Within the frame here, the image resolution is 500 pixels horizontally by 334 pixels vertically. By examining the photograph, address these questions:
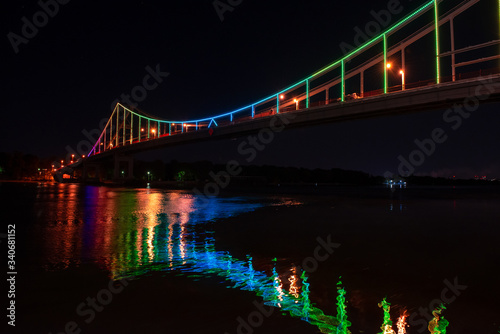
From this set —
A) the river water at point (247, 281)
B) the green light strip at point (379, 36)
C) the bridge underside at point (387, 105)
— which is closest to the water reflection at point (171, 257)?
the river water at point (247, 281)

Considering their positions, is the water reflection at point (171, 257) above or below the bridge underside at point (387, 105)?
below

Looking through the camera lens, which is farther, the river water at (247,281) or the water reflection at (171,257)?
the water reflection at (171,257)

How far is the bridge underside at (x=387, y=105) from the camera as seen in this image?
77.6 ft

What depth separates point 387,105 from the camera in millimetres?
29297

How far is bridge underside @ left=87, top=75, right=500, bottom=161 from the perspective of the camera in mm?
23656

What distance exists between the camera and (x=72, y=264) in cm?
654

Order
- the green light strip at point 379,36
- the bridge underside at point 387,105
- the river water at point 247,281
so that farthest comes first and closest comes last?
the green light strip at point 379,36
the bridge underside at point 387,105
the river water at point 247,281

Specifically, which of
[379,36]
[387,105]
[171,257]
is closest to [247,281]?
[171,257]

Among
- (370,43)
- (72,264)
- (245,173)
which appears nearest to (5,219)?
(72,264)

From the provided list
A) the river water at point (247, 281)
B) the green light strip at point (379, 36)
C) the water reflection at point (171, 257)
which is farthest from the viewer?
the green light strip at point (379, 36)

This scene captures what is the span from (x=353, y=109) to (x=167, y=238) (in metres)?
26.5

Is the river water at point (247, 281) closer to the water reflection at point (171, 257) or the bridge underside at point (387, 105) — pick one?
the water reflection at point (171, 257)

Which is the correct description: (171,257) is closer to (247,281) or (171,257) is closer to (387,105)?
(247,281)

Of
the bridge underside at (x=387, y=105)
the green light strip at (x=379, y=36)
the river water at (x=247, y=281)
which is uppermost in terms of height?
the green light strip at (x=379, y=36)
